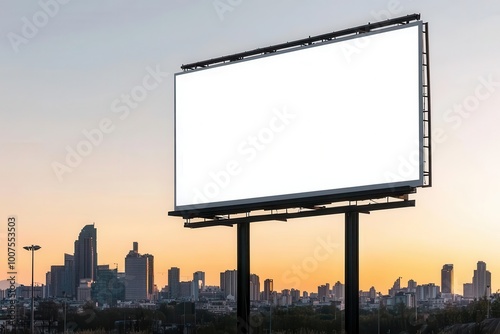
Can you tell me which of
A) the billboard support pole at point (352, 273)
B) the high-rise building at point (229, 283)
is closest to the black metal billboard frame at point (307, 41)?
the billboard support pole at point (352, 273)

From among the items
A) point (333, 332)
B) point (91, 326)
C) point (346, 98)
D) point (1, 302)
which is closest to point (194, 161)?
point (346, 98)

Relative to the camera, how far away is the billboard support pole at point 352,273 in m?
14.7

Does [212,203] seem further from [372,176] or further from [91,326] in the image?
[91,326]

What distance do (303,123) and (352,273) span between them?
2.27 meters

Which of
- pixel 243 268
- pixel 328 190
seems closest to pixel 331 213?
pixel 328 190

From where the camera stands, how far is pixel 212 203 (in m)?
16.5

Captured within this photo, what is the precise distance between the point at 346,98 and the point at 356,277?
251cm

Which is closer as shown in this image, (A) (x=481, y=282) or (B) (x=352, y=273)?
(B) (x=352, y=273)
